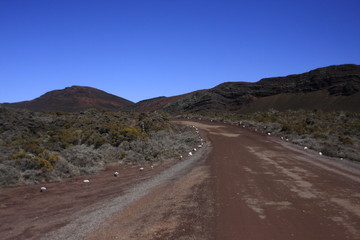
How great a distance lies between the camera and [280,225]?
17.5ft

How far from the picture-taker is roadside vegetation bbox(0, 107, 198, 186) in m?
11.1

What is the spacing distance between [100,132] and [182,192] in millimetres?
14224

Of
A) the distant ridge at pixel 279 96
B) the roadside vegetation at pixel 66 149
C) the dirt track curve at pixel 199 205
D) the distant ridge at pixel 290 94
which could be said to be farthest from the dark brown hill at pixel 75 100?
the dirt track curve at pixel 199 205

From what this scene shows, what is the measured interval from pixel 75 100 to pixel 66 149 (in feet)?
304

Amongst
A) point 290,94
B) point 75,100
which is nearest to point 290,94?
Result: point 290,94

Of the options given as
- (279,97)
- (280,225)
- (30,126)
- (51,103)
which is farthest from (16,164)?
(51,103)

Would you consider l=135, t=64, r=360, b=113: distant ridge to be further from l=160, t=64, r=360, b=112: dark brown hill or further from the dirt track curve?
the dirt track curve

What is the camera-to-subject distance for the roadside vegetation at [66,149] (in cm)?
1107

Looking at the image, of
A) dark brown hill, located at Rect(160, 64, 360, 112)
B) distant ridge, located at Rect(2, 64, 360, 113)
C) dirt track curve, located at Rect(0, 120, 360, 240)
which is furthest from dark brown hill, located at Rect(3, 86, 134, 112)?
dirt track curve, located at Rect(0, 120, 360, 240)

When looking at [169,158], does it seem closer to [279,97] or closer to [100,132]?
[100,132]

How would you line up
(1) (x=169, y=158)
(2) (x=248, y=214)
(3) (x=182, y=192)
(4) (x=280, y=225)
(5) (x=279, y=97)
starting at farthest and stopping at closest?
(5) (x=279, y=97), (1) (x=169, y=158), (3) (x=182, y=192), (2) (x=248, y=214), (4) (x=280, y=225)

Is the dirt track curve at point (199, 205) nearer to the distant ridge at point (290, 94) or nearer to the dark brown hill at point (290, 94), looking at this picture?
the distant ridge at point (290, 94)

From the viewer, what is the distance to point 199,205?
6.67 meters

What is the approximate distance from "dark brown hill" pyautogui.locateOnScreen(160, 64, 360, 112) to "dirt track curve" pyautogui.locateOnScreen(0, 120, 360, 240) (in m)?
56.0
